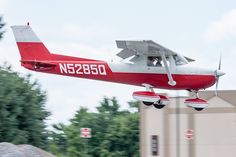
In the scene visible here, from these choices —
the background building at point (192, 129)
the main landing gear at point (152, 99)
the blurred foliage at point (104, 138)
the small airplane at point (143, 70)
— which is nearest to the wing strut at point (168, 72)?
the small airplane at point (143, 70)

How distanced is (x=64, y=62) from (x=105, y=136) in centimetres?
5511

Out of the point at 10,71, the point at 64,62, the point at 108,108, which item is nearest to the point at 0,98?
the point at 10,71

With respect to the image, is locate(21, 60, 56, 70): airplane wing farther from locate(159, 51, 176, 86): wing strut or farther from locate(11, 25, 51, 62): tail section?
locate(159, 51, 176, 86): wing strut

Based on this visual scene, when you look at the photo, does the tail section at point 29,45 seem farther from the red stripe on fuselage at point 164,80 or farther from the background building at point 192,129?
the background building at point 192,129

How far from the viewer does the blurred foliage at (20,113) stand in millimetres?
53625

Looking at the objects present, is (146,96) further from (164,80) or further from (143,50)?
(143,50)

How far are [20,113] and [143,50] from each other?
1030 inches

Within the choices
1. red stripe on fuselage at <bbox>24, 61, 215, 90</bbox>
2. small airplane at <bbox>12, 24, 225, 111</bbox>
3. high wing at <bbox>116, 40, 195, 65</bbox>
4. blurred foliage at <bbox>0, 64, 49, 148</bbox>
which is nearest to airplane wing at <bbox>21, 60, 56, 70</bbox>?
small airplane at <bbox>12, 24, 225, 111</bbox>

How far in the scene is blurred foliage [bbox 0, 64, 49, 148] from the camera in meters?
53.6

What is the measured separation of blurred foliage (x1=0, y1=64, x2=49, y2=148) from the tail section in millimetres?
21539

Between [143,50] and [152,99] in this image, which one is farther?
[143,50]

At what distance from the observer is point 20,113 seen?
5528 cm

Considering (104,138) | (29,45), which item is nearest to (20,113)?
(29,45)

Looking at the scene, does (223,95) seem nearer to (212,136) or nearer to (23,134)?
(212,136)
